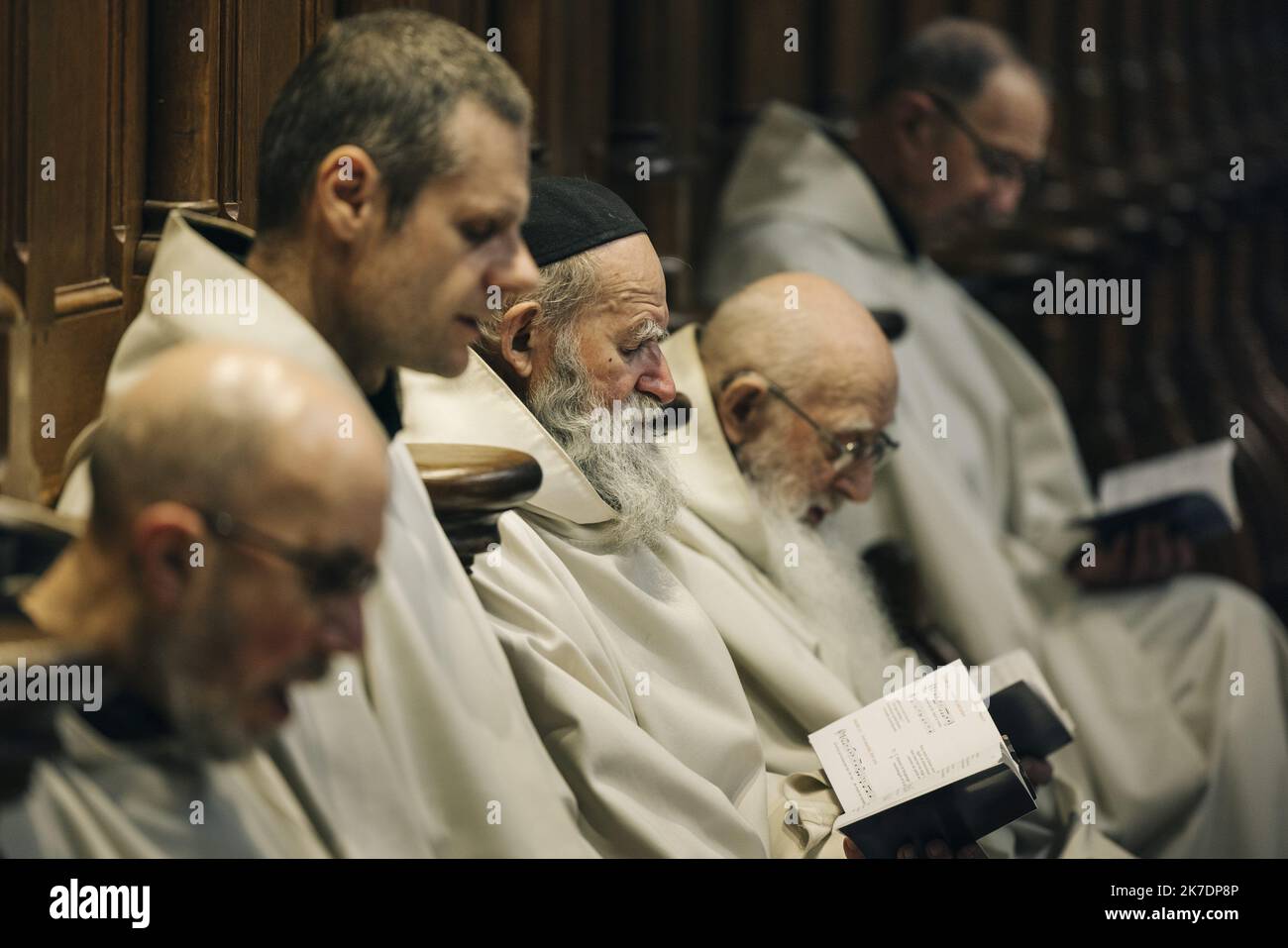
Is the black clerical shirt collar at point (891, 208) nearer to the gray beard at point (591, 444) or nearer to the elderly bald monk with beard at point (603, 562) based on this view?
the elderly bald monk with beard at point (603, 562)

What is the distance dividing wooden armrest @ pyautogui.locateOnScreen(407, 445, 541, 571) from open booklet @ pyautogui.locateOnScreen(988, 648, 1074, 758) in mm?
1210

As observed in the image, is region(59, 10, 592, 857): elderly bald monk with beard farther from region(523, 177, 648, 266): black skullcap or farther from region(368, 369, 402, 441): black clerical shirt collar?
region(523, 177, 648, 266): black skullcap

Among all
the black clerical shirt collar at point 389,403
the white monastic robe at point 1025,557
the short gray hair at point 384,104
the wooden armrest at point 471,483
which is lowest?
the white monastic robe at point 1025,557

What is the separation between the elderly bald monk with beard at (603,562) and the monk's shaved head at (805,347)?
53 centimetres

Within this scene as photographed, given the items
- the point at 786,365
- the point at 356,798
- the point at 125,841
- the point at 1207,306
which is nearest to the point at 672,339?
the point at 786,365

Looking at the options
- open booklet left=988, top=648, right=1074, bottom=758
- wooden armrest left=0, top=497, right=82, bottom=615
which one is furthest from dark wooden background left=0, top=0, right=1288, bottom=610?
open booklet left=988, top=648, right=1074, bottom=758

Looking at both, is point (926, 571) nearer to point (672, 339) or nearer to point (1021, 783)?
point (672, 339)

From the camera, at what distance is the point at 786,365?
376 centimetres

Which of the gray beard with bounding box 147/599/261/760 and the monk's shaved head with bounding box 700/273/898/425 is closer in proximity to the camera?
Result: the gray beard with bounding box 147/599/261/760

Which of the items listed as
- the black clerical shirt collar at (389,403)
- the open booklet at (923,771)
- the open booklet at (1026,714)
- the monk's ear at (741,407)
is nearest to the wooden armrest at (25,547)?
the black clerical shirt collar at (389,403)

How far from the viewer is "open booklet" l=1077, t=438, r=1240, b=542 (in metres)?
4.91

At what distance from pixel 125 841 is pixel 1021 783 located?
1.60 metres

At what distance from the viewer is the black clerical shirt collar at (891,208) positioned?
5.50 metres

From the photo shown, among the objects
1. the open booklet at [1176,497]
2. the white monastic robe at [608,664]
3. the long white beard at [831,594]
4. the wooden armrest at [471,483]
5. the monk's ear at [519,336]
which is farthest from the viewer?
the open booklet at [1176,497]
